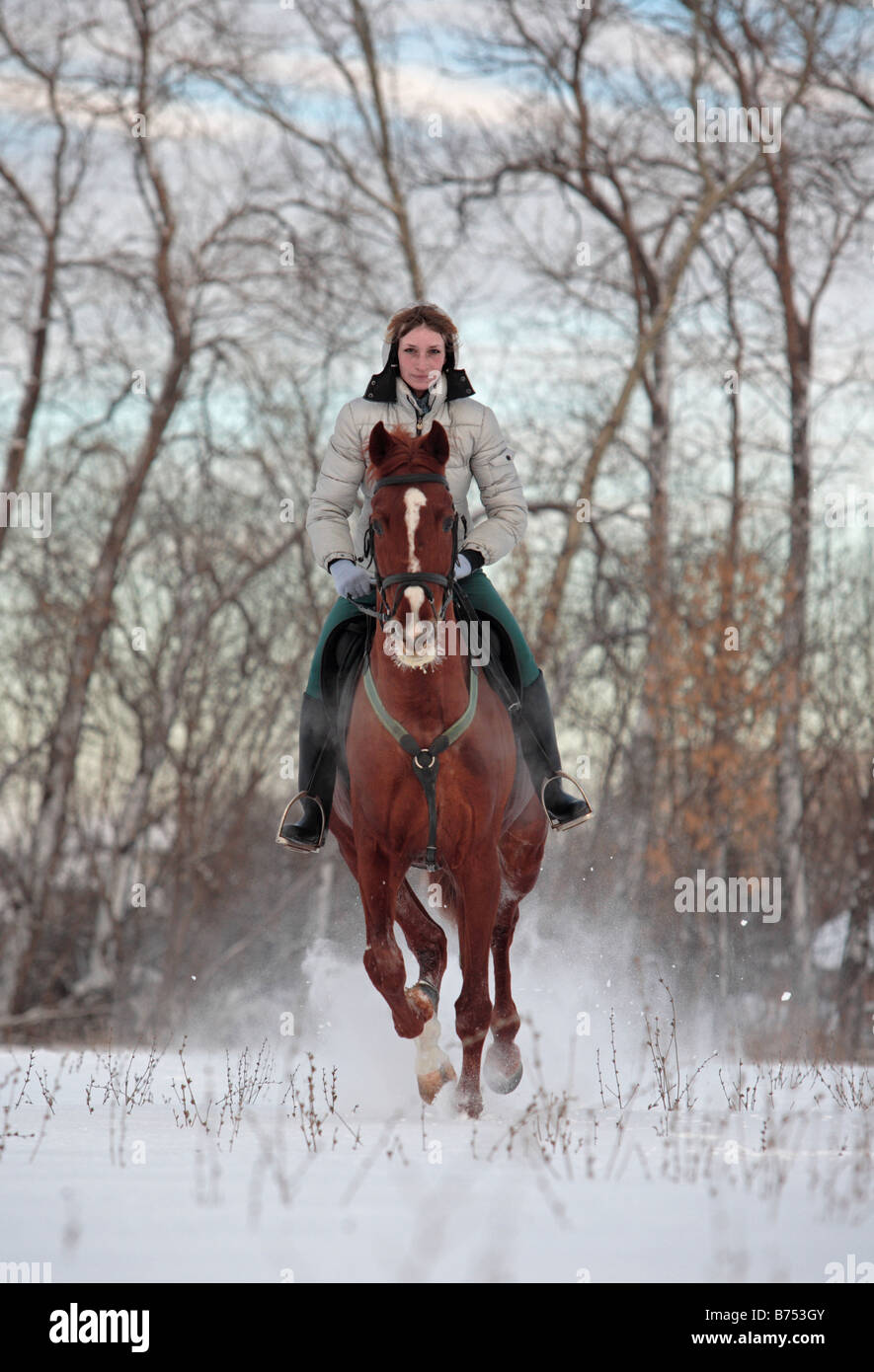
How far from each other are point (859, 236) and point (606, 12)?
419cm

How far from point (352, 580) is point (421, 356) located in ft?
3.90

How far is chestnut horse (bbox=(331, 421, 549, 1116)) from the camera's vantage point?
5.36 metres

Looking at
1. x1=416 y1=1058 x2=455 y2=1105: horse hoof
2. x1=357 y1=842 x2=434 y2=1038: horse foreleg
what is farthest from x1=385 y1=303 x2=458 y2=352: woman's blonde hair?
x1=416 y1=1058 x2=455 y2=1105: horse hoof

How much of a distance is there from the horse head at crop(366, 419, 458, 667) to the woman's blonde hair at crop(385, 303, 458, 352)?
93 centimetres

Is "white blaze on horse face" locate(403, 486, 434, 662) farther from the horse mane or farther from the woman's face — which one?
the woman's face

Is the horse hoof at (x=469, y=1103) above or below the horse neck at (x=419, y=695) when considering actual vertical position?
below

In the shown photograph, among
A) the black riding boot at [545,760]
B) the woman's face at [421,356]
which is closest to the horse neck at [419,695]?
the black riding boot at [545,760]

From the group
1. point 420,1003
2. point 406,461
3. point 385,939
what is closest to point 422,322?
point 406,461

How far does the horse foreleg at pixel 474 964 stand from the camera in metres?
6.00

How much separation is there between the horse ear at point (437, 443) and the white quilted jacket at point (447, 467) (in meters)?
0.62

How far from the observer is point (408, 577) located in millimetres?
5281

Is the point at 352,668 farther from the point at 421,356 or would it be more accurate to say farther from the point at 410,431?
the point at 421,356

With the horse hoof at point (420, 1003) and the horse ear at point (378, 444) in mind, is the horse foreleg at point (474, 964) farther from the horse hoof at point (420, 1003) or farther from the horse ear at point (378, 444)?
the horse ear at point (378, 444)

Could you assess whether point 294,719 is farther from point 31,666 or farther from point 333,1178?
point 333,1178
